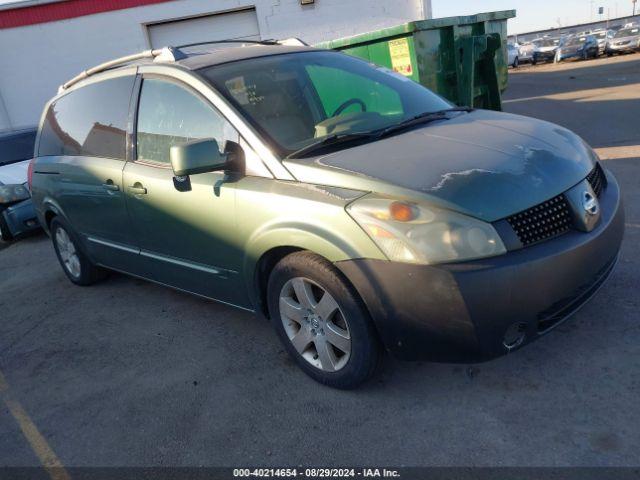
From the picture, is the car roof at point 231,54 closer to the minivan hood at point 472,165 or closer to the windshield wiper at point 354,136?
the windshield wiper at point 354,136

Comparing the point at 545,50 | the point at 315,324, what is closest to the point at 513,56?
the point at 545,50

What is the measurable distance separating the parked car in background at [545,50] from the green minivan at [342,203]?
30514 millimetres

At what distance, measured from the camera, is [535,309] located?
96.1 inches

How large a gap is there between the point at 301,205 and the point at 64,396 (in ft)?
6.24

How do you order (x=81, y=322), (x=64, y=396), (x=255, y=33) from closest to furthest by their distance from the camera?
(x=64, y=396)
(x=81, y=322)
(x=255, y=33)

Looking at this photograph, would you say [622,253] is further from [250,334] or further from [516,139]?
[250,334]

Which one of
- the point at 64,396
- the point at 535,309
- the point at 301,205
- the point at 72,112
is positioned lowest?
the point at 64,396

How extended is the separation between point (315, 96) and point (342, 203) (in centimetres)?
128

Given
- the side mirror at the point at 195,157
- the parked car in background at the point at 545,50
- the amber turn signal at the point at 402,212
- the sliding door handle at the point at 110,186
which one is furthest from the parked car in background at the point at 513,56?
the amber turn signal at the point at 402,212

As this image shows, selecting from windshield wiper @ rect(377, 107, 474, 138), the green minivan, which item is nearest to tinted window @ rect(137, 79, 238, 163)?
the green minivan

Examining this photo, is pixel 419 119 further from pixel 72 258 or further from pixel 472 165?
pixel 72 258

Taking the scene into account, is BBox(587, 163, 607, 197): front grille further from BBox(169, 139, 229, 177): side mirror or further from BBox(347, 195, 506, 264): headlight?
BBox(169, 139, 229, 177): side mirror

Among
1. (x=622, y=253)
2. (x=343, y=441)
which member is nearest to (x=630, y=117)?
(x=622, y=253)

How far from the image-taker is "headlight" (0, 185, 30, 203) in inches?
284
